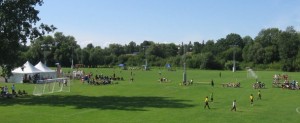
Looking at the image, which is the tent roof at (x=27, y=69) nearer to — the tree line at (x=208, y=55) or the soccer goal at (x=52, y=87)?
the soccer goal at (x=52, y=87)

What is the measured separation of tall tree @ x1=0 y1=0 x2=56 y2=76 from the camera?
46.0m

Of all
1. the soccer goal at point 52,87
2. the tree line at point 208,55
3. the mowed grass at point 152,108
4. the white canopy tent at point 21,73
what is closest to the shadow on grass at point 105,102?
the mowed grass at point 152,108

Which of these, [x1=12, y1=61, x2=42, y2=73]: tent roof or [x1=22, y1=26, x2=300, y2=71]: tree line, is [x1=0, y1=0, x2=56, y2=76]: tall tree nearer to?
[x1=12, y1=61, x2=42, y2=73]: tent roof

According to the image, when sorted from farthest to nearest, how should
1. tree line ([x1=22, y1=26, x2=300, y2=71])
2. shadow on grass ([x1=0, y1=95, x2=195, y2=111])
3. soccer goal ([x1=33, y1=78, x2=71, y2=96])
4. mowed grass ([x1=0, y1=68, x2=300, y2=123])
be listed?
tree line ([x1=22, y1=26, x2=300, y2=71]) < soccer goal ([x1=33, y1=78, x2=71, y2=96]) < shadow on grass ([x1=0, y1=95, x2=195, y2=111]) < mowed grass ([x1=0, y1=68, x2=300, y2=123])

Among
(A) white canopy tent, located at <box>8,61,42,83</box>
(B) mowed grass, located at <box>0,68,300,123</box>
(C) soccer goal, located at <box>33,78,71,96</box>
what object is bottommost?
(B) mowed grass, located at <box>0,68,300,123</box>

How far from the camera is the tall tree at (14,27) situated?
1812 inches

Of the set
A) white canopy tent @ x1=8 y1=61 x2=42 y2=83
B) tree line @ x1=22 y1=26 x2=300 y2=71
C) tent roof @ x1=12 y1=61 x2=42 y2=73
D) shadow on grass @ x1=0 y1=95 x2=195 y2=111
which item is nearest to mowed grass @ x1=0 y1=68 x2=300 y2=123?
shadow on grass @ x1=0 y1=95 x2=195 y2=111

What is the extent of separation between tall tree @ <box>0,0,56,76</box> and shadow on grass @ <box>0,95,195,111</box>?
16.3 ft

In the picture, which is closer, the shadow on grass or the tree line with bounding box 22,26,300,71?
the shadow on grass

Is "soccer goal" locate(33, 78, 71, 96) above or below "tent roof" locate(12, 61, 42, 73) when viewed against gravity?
below

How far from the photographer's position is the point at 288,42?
149 m

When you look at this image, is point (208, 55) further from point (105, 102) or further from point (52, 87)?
point (105, 102)

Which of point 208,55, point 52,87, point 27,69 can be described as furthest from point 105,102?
point 208,55

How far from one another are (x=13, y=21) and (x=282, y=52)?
120m
